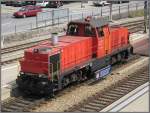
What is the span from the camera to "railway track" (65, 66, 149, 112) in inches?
704

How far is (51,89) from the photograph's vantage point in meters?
18.7

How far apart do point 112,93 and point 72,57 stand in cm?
257

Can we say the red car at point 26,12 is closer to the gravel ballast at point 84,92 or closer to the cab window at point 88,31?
the gravel ballast at point 84,92

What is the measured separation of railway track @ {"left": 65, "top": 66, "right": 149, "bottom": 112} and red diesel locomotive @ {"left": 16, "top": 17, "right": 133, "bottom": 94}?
4.02 ft

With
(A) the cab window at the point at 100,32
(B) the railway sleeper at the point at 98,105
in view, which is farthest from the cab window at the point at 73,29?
(B) the railway sleeper at the point at 98,105

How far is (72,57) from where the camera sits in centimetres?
2030

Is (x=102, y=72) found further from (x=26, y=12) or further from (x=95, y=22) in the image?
(x=26, y=12)

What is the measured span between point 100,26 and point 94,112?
619cm

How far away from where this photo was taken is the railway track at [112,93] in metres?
17.9

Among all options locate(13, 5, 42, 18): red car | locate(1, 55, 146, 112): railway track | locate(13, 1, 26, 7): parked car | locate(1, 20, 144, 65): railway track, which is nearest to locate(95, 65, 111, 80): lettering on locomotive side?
locate(1, 55, 146, 112): railway track

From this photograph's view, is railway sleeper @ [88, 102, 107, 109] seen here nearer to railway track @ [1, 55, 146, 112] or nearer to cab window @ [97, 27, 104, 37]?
railway track @ [1, 55, 146, 112]

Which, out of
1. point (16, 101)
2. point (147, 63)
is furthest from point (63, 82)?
point (147, 63)

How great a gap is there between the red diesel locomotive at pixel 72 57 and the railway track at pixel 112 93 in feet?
4.02

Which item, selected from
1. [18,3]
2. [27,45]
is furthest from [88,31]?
[18,3]
